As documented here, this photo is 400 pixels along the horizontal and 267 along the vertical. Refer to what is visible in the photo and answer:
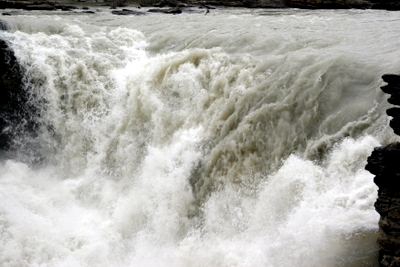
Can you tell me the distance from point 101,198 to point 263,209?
342cm

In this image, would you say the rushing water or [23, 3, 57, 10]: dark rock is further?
[23, 3, 57, 10]: dark rock

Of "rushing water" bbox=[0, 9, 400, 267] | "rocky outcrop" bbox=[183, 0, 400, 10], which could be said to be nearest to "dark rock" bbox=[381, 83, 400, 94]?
"rushing water" bbox=[0, 9, 400, 267]

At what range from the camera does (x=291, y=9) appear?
2016 centimetres

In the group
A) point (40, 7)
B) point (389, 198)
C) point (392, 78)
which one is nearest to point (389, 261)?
point (389, 198)

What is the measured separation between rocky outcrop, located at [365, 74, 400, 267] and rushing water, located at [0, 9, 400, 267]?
346 millimetres

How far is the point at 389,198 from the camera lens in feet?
17.2

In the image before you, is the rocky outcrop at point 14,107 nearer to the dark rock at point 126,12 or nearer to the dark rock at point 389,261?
the dark rock at point 389,261

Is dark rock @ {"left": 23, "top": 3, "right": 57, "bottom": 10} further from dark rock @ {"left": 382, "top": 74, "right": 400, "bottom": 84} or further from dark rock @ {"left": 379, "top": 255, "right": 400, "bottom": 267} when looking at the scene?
dark rock @ {"left": 379, "top": 255, "right": 400, "bottom": 267}

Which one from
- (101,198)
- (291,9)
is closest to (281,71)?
(101,198)

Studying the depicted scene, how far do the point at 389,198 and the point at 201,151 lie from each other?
3.83m

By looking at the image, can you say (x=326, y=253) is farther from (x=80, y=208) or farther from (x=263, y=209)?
(x=80, y=208)

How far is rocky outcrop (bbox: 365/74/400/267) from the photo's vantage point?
5109 mm

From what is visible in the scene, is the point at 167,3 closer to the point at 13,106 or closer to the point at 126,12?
the point at 126,12

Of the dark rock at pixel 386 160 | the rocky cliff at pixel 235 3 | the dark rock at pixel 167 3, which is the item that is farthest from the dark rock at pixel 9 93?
the dark rock at pixel 167 3
